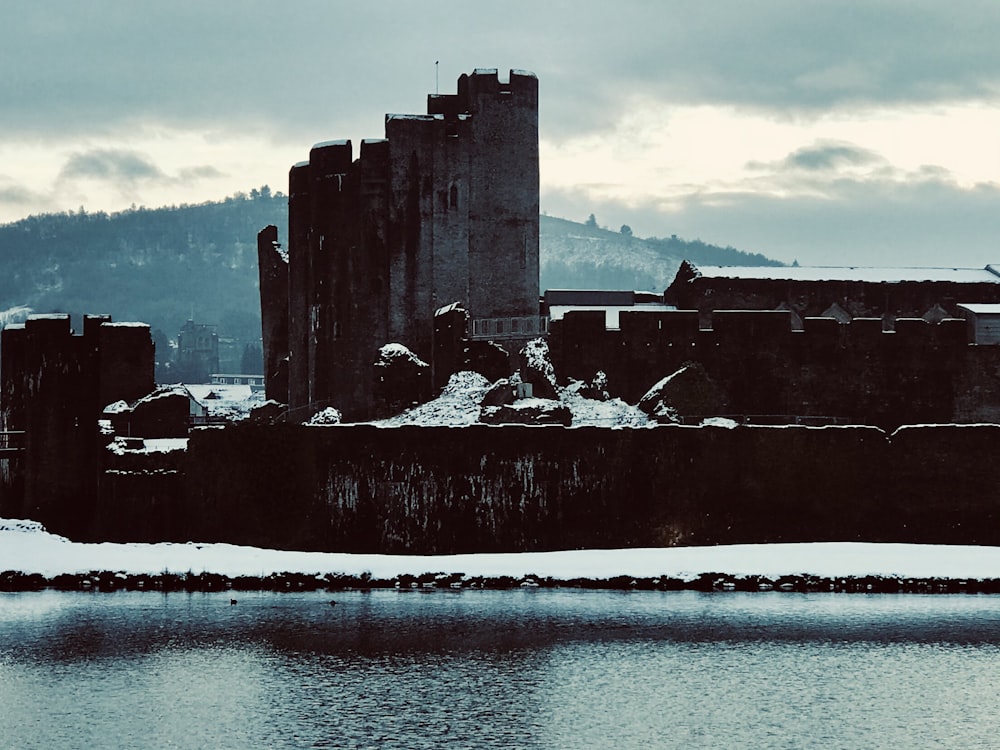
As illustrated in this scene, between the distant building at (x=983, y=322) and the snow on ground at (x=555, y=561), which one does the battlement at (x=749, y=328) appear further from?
the snow on ground at (x=555, y=561)

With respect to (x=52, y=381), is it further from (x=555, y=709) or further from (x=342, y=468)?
(x=555, y=709)

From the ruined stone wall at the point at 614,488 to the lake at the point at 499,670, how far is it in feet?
10.3

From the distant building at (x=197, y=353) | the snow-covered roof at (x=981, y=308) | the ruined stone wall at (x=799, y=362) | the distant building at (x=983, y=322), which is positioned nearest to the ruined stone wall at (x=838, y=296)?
the snow-covered roof at (x=981, y=308)

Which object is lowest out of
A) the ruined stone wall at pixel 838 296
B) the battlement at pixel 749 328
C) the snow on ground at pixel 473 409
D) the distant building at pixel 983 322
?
the snow on ground at pixel 473 409

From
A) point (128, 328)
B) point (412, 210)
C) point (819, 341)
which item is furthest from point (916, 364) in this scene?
point (128, 328)

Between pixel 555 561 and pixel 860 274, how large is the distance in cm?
2756

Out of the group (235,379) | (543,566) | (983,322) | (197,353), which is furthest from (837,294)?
(197,353)

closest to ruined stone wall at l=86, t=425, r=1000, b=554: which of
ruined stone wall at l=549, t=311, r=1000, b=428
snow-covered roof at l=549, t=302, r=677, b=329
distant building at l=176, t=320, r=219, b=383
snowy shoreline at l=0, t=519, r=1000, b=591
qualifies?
snowy shoreline at l=0, t=519, r=1000, b=591

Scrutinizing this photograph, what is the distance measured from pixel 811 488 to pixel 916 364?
10.00m

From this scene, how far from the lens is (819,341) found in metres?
51.1

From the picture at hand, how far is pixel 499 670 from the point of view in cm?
3156

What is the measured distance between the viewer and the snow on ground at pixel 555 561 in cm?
4069

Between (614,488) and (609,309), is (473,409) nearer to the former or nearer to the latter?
(614,488)

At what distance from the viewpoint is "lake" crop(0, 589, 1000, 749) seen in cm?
2762
